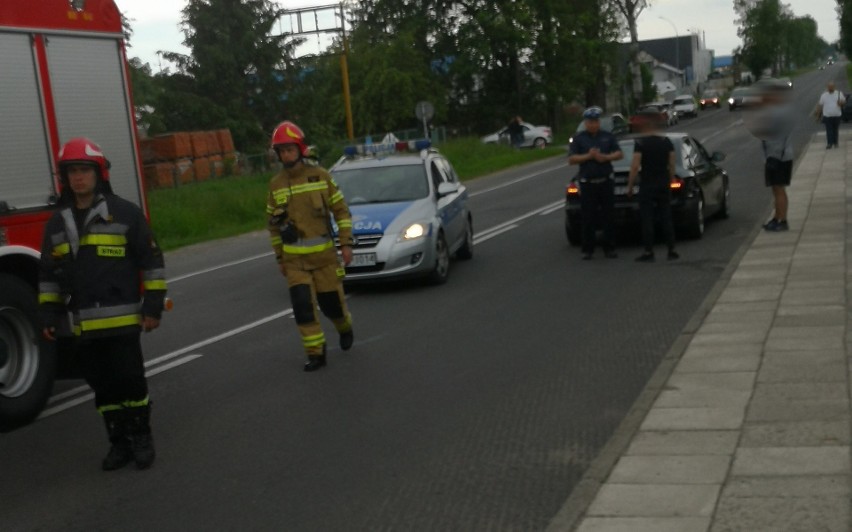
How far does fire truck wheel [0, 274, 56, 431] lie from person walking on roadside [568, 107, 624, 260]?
8.37m

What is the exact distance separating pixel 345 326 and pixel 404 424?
268cm

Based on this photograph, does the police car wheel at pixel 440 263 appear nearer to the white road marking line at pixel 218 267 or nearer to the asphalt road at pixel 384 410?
the asphalt road at pixel 384 410

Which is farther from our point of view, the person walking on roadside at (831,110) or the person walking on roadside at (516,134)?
the person walking on roadside at (516,134)

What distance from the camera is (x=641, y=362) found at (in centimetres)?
916

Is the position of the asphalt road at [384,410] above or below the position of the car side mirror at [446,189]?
below

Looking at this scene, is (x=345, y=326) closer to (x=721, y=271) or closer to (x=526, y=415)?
(x=526, y=415)

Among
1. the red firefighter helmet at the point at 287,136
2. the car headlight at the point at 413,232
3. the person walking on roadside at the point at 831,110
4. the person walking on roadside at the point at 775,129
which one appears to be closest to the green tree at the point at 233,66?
the person walking on roadside at the point at 831,110

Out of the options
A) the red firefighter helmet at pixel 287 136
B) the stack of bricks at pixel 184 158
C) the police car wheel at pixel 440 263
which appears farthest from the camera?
the stack of bricks at pixel 184 158

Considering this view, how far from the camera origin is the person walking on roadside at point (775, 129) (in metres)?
15.8

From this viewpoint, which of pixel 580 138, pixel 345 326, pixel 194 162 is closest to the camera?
pixel 345 326

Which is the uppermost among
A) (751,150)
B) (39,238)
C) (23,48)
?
(23,48)

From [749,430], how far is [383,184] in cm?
884

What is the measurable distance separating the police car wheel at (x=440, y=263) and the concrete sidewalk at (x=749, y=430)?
3526 mm

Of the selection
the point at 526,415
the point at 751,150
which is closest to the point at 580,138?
the point at 526,415
